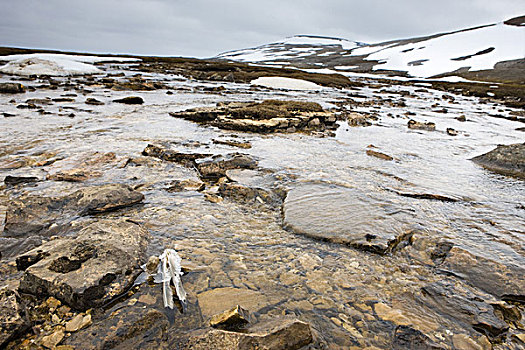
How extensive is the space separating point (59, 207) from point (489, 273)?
372 cm

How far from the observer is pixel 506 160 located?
537 centimetres

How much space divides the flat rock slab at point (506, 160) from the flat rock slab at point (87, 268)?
5789 millimetres

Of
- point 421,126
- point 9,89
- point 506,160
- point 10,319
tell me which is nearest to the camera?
A: point 10,319

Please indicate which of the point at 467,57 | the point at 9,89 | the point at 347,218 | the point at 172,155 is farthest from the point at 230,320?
the point at 467,57

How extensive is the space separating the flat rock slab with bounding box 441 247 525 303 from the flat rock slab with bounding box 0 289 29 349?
8.90 ft

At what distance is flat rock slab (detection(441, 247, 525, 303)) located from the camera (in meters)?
2.02

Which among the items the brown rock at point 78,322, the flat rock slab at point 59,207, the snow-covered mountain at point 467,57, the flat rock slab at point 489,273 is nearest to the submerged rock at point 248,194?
the flat rock slab at point 59,207

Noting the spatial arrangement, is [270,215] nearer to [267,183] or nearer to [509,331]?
[267,183]

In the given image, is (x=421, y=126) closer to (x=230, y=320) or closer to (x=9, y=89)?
(x=230, y=320)

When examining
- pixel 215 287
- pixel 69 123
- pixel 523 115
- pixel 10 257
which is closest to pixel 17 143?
pixel 69 123

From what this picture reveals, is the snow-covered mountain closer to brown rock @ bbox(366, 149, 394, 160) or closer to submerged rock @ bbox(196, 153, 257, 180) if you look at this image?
brown rock @ bbox(366, 149, 394, 160)

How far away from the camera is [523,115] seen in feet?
48.4

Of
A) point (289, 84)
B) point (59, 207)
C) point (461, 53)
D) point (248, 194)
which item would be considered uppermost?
point (461, 53)

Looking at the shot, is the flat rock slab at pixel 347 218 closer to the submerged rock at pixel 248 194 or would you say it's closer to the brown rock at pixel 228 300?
the submerged rock at pixel 248 194
